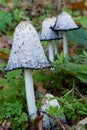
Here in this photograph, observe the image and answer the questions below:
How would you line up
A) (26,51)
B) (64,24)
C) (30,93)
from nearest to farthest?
1. (26,51)
2. (30,93)
3. (64,24)

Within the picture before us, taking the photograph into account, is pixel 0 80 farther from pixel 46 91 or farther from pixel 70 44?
pixel 70 44

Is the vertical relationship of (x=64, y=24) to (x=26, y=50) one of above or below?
above

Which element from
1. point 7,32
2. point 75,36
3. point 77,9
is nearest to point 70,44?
point 75,36

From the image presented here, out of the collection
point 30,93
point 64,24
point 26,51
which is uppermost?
point 64,24

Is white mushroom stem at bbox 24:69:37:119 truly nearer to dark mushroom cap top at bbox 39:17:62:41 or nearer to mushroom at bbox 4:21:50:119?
mushroom at bbox 4:21:50:119

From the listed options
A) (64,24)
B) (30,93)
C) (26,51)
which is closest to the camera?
(26,51)

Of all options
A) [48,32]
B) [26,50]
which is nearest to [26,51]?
[26,50]

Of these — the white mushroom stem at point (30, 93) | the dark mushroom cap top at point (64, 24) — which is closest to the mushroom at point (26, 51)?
the white mushroom stem at point (30, 93)

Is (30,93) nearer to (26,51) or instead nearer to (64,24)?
(26,51)
